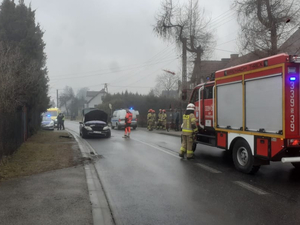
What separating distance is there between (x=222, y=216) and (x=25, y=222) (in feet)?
9.66

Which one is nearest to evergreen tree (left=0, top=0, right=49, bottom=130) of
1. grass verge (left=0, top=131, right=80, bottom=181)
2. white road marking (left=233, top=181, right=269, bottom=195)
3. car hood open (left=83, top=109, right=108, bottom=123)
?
car hood open (left=83, top=109, right=108, bottom=123)

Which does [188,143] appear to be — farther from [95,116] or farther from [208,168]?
[95,116]

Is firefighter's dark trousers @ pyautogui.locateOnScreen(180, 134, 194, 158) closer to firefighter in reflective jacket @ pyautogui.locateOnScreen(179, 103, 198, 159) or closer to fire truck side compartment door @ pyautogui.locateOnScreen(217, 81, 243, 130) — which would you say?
firefighter in reflective jacket @ pyautogui.locateOnScreen(179, 103, 198, 159)

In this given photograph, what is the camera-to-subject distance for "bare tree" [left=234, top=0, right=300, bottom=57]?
17156 mm

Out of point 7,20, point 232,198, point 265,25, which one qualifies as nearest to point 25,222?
point 232,198

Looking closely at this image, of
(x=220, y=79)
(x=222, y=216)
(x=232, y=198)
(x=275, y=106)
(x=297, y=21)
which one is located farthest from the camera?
(x=297, y=21)

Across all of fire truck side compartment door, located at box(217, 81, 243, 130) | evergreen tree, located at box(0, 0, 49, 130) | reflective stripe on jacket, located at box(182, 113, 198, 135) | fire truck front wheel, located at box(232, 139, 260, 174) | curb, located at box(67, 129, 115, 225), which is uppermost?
evergreen tree, located at box(0, 0, 49, 130)

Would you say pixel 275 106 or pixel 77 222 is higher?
pixel 275 106

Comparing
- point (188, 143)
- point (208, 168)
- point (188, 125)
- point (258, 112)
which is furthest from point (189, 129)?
point (258, 112)

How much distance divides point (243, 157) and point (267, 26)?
11878mm

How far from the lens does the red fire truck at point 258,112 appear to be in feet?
21.9

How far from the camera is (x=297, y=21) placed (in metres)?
17.4

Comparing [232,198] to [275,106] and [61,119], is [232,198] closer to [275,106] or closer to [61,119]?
[275,106]

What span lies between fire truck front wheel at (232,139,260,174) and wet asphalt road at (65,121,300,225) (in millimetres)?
195
